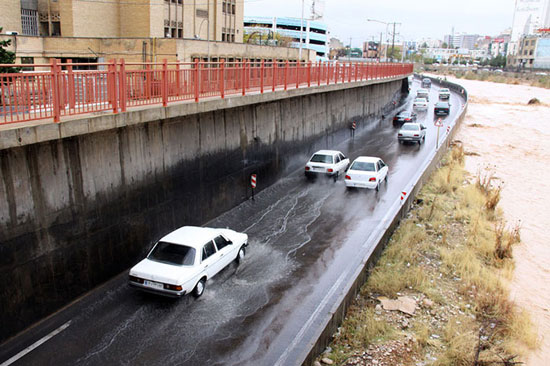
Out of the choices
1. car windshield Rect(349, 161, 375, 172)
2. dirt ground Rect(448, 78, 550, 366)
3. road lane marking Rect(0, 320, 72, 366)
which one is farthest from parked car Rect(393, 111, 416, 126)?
road lane marking Rect(0, 320, 72, 366)

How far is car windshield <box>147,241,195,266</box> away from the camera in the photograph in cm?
1069

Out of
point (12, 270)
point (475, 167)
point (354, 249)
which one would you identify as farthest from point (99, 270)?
point (475, 167)

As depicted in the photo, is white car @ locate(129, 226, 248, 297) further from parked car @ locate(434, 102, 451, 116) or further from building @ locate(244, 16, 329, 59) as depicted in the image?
building @ locate(244, 16, 329, 59)

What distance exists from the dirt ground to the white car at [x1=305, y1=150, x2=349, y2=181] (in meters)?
7.06

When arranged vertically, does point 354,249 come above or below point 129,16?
below

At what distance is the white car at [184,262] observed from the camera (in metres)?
10.2

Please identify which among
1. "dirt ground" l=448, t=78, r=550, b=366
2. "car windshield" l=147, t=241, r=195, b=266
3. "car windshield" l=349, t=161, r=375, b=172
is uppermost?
"car windshield" l=349, t=161, r=375, b=172

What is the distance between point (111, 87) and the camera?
1107 cm

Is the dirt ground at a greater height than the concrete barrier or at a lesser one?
lesser

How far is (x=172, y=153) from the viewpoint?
1394 cm

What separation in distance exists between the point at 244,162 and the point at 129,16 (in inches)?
936

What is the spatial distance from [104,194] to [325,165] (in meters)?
11.6

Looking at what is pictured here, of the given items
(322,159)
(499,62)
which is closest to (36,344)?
(322,159)

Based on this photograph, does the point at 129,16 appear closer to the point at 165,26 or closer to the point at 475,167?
the point at 165,26
